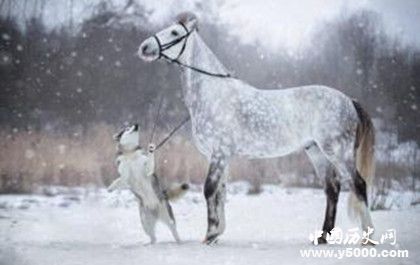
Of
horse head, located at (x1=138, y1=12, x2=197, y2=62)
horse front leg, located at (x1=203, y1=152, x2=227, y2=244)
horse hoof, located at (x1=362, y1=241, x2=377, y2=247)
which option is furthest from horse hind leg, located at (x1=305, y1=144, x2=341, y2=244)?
horse head, located at (x1=138, y1=12, x2=197, y2=62)

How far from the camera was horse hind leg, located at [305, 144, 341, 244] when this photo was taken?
13.7ft

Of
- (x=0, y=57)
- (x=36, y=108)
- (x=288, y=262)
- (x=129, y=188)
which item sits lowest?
(x=288, y=262)

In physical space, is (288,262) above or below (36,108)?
below

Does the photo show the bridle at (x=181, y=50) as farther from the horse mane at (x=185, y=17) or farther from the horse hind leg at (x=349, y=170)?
the horse hind leg at (x=349, y=170)

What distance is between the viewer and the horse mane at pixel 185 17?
4148mm

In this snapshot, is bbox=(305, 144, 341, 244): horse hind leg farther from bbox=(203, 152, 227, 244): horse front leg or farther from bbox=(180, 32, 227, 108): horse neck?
bbox=(180, 32, 227, 108): horse neck

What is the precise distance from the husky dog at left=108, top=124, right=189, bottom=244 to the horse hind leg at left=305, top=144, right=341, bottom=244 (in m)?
0.84

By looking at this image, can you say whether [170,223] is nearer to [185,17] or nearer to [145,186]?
[145,186]

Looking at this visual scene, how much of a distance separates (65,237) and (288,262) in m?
1.24

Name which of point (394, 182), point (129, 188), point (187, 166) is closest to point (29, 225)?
point (129, 188)

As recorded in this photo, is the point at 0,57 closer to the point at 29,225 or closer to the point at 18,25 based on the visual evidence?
the point at 18,25

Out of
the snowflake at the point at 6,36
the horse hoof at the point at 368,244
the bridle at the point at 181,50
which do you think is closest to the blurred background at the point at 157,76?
the snowflake at the point at 6,36

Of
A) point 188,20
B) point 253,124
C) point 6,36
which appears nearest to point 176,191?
point 253,124

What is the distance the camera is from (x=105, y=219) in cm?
416
